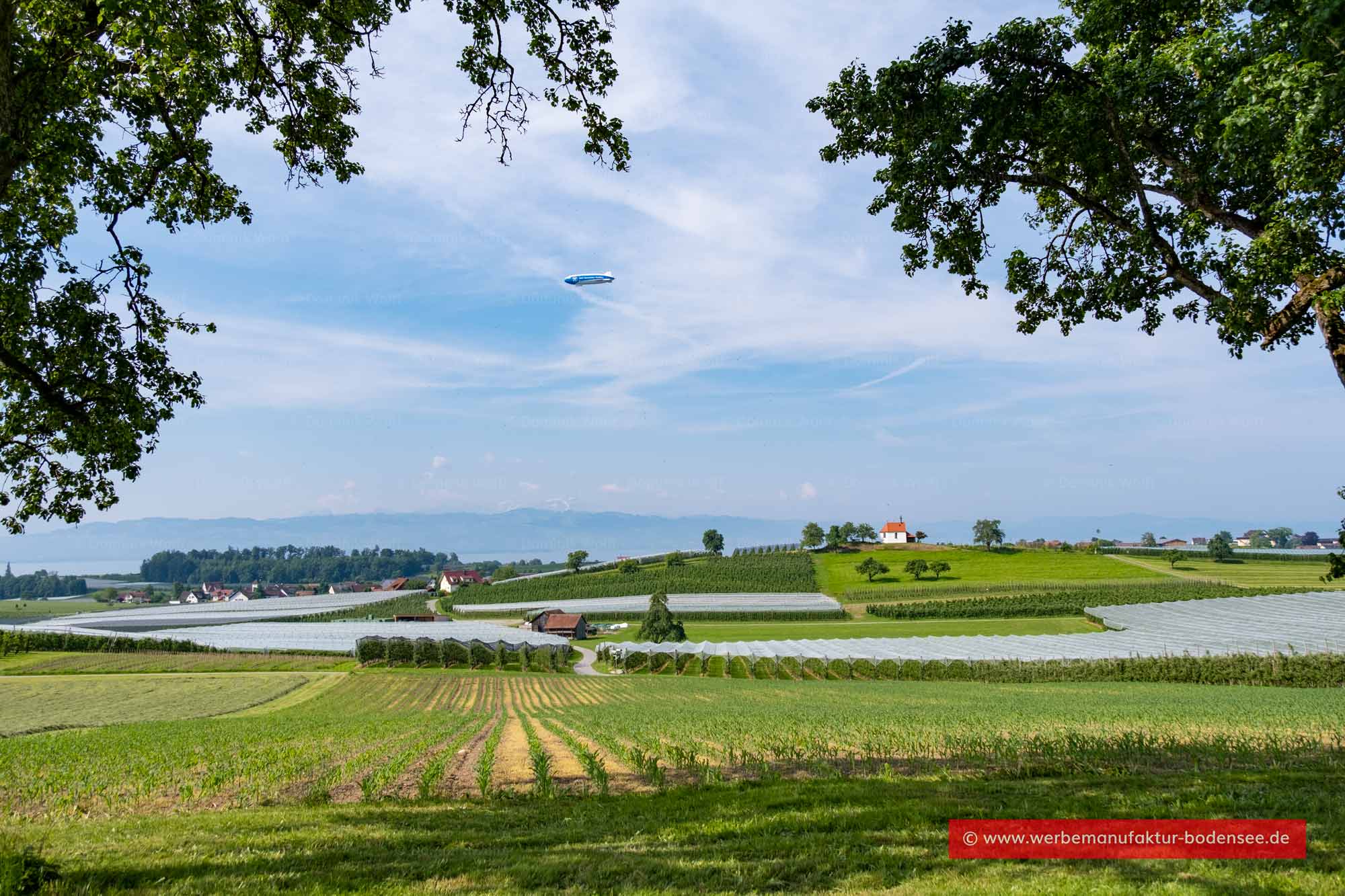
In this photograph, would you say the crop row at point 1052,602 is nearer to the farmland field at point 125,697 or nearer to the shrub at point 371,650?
the shrub at point 371,650

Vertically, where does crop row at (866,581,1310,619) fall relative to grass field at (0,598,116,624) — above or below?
above

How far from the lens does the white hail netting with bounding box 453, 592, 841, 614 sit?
97.2 metres

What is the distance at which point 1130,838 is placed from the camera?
664 centimetres

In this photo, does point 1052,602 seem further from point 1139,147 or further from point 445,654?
point 1139,147

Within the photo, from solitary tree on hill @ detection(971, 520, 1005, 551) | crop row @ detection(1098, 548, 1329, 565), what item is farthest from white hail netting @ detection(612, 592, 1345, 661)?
solitary tree on hill @ detection(971, 520, 1005, 551)

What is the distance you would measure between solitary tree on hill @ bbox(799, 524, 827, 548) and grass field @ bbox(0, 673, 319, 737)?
116077 millimetres

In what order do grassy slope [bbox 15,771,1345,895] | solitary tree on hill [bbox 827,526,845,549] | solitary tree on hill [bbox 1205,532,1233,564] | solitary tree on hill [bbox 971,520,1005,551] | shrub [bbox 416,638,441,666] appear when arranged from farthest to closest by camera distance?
1. solitary tree on hill [bbox 827,526,845,549]
2. solitary tree on hill [bbox 971,520,1005,551]
3. solitary tree on hill [bbox 1205,532,1233,564]
4. shrub [bbox 416,638,441,666]
5. grassy slope [bbox 15,771,1345,895]

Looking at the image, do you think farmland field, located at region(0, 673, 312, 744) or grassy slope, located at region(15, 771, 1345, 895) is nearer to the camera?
grassy slope, located at region(15, 771, 1345, 895)

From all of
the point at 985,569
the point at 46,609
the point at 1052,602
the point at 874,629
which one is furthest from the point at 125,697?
the point at 46,609

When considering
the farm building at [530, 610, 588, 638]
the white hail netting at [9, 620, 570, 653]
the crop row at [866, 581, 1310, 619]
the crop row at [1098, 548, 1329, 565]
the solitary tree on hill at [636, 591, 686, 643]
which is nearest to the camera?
the white hail netting at [9, 620, 570, 653]

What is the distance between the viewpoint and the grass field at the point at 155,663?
57.3 meters

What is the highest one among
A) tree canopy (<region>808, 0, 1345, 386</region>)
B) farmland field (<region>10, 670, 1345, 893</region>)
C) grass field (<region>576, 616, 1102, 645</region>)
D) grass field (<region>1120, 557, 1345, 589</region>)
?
tree canopy (<region>808, 0, 1345, 386</region>)

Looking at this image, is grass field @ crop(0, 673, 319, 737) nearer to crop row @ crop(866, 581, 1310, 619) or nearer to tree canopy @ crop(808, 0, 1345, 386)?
tree canopy @ crop(808, 0, 1345, 386)

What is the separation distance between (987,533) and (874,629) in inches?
3114
